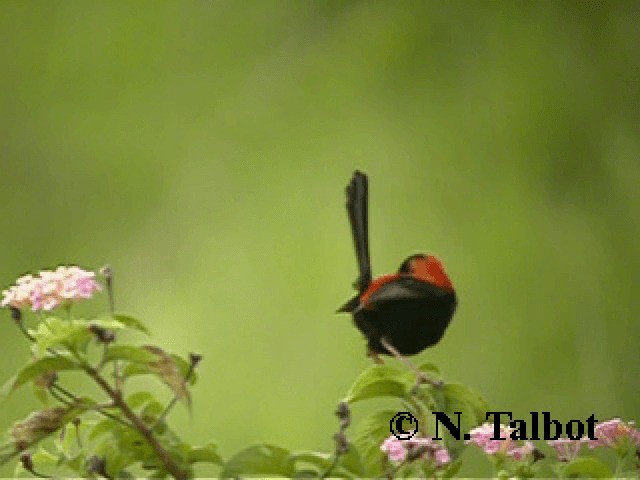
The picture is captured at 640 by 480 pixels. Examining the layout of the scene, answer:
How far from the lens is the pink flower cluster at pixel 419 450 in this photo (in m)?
0.70

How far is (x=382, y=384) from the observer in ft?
2.56

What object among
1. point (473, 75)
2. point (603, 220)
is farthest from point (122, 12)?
point (603, 220)

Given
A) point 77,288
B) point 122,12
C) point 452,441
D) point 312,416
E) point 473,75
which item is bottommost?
point 312,416

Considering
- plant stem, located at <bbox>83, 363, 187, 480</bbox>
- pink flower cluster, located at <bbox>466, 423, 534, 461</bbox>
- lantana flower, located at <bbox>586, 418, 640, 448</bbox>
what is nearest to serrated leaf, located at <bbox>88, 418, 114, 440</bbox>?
plant stem, located at <bbox>83, 363, 187, 480</bbox>

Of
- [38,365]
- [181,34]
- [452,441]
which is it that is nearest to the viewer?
[38,365]

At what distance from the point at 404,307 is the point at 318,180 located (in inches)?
18.2

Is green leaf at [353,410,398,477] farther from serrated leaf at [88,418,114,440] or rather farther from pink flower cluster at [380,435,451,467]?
serrated leaf at [88,418,114,440]

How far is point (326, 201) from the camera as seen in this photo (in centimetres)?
158

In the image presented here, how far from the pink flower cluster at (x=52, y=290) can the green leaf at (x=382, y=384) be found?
21 cm

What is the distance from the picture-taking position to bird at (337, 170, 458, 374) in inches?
46.7

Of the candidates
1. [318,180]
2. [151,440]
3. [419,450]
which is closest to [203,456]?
[151,440]

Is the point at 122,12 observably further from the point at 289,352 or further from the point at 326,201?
the point at 289,352

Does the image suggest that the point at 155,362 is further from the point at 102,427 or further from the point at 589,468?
the point at 589,468

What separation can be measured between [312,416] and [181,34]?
2.06 ft
